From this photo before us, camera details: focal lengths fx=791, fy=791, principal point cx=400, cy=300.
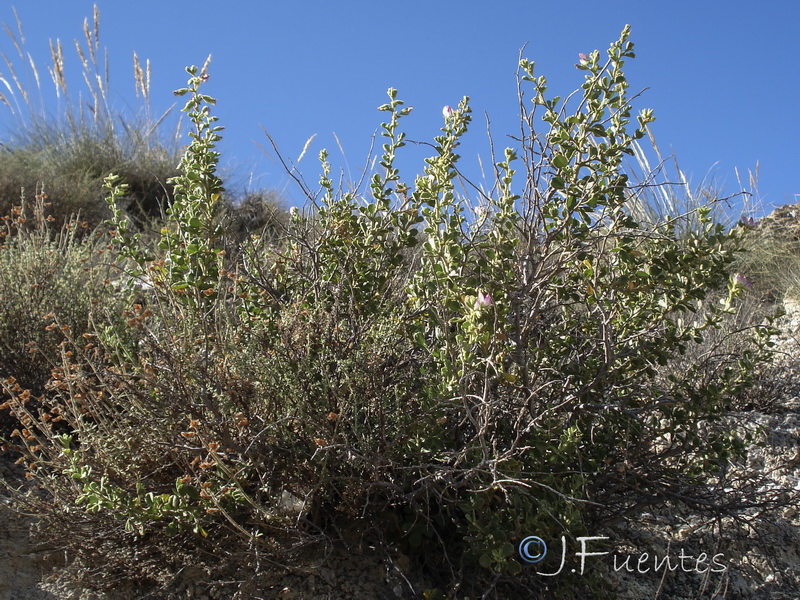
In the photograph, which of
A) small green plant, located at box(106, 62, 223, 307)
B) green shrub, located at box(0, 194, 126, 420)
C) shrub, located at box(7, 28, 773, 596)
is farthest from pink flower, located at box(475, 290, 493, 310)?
green shrub, located at box(0, 194, 126, 420)

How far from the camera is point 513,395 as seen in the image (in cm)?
244

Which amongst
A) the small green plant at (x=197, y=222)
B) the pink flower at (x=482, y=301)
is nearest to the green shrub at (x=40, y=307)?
the small green plant at (x=197, y=222)

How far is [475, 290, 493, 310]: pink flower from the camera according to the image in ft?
7.01

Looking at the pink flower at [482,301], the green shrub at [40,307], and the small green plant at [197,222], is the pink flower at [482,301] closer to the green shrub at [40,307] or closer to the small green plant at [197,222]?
the small green plant at [197,222]

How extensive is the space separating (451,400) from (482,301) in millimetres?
290

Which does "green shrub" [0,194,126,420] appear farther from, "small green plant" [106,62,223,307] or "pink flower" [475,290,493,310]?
"pink flower" [475,290,493,310]

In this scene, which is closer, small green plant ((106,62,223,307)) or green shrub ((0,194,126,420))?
small green plant ((106,62,223,307))

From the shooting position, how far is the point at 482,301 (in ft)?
7.02

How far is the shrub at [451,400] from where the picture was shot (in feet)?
7.41

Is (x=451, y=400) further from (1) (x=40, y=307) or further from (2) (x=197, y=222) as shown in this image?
(1) (x=40, y=307)

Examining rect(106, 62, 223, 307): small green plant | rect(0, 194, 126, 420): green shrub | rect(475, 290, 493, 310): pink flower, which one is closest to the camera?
rect(475, 290, 493, 310): pink flower

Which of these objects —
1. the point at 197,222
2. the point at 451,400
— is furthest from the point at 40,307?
the point at 451,400

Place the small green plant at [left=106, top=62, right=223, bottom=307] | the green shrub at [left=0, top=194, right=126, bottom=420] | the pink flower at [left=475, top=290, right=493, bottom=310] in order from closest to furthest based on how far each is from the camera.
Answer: the pink flower at [left=475, top=290, right=493, bottom=310], the small green plant at [left=106, top=62, right=223, bottom=307], the green shrub at [left=0, top=194, right=126, bottom=420]

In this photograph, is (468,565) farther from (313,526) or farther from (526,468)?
(313,526)
